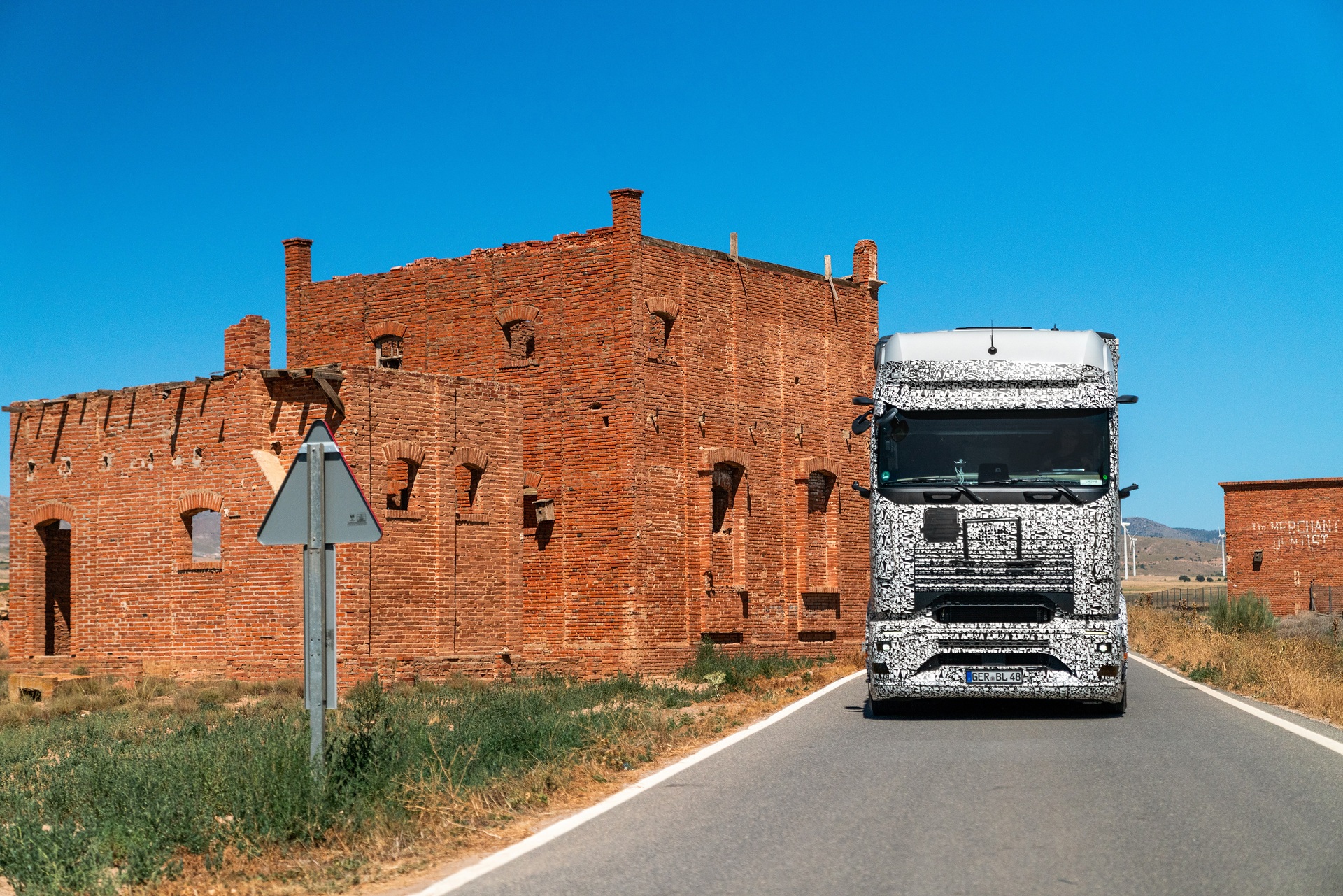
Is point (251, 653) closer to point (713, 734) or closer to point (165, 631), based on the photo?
point (165, 631)

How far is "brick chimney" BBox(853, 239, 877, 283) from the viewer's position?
35.6 metres

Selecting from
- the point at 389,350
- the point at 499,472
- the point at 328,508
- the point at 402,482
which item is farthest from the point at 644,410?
the point at 328,508

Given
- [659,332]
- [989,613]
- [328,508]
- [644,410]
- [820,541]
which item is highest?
[659,332]

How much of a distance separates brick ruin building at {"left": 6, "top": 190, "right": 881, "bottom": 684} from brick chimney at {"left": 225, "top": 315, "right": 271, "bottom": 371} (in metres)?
0.05

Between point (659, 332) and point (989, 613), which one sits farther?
point (659, 332)

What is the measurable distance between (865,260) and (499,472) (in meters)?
12.8

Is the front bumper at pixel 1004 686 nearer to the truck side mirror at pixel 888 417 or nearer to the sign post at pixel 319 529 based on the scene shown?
the truck side mirror at pixel 888 417

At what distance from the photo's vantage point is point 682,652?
29.9 m

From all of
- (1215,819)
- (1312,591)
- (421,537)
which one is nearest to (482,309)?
(421,537)

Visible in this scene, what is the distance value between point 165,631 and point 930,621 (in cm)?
1779

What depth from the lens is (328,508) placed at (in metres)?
9.11

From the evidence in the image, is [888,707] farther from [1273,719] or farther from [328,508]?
[328,508]

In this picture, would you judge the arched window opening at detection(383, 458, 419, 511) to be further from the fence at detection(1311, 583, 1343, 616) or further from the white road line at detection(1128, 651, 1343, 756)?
the fence at detection(1311, 583, 1343, 616)

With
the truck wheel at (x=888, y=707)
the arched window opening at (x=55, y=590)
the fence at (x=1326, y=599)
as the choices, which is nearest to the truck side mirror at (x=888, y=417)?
the truck wheel at (x=888, y=707)
